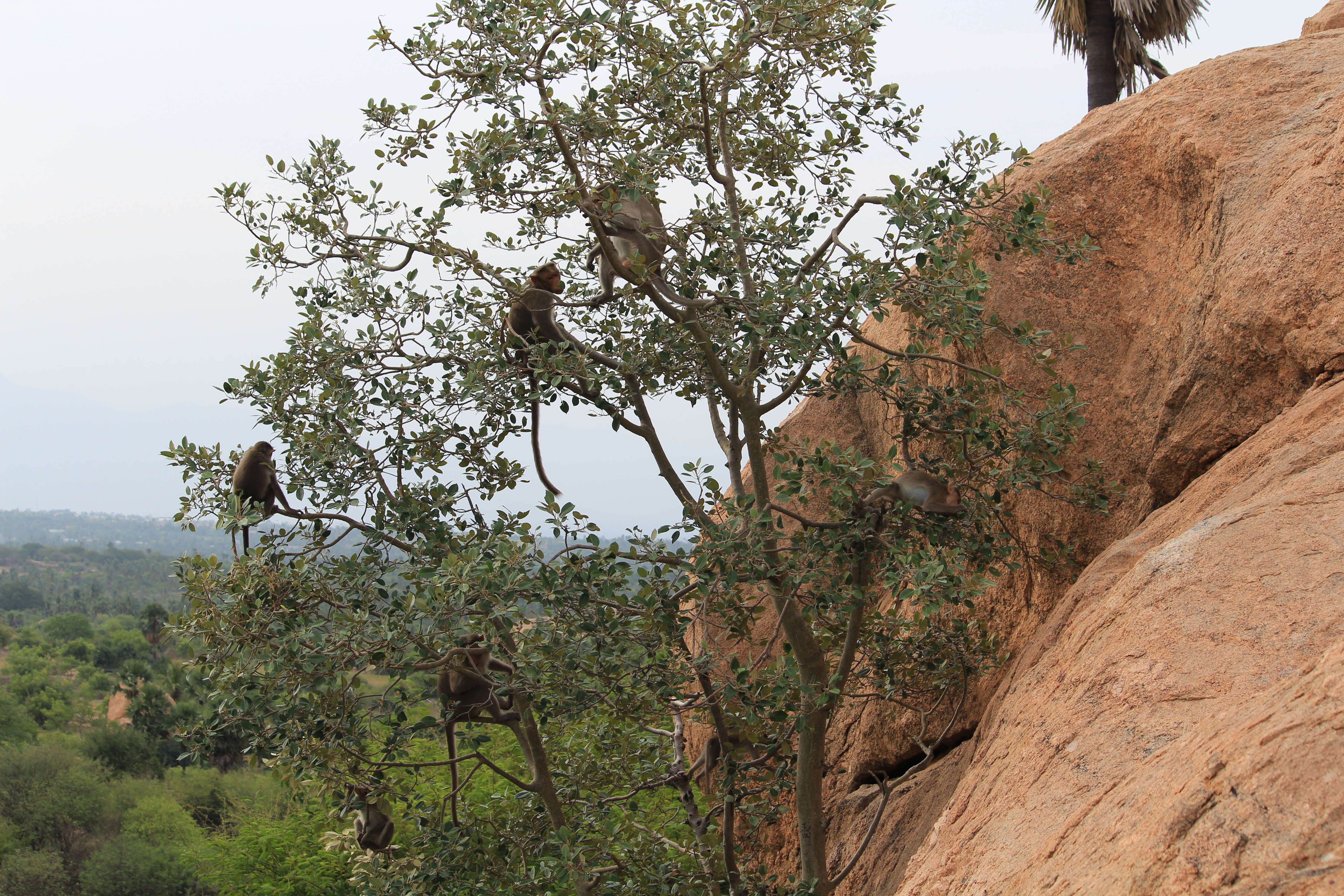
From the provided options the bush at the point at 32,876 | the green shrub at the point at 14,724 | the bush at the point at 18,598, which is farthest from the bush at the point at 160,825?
the bush at the point at 18,598

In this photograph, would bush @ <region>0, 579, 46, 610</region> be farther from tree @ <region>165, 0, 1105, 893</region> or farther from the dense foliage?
tree @ <region>165, 0, 1105, 893</region>

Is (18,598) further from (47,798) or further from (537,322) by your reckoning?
(537,322)

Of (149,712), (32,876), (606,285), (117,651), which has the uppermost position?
(606,285)

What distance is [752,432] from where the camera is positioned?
5238mm

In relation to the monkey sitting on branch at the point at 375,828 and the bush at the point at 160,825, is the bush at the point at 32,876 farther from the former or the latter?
the monkey sitting on branch at the point at 375,828

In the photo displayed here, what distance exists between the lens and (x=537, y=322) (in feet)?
15.9

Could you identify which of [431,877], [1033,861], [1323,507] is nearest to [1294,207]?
[1323,507]

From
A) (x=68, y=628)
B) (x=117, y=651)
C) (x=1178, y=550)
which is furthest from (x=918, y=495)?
(x=68, y=628)

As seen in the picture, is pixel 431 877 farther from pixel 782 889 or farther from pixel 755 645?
pixel 755 645

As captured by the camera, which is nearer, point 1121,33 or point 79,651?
point 1121,33

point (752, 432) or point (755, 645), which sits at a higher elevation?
point (752, 432)

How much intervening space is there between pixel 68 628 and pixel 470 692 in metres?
54.8

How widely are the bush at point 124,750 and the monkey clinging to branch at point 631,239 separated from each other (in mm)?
35161

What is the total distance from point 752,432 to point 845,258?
1.15 meters
